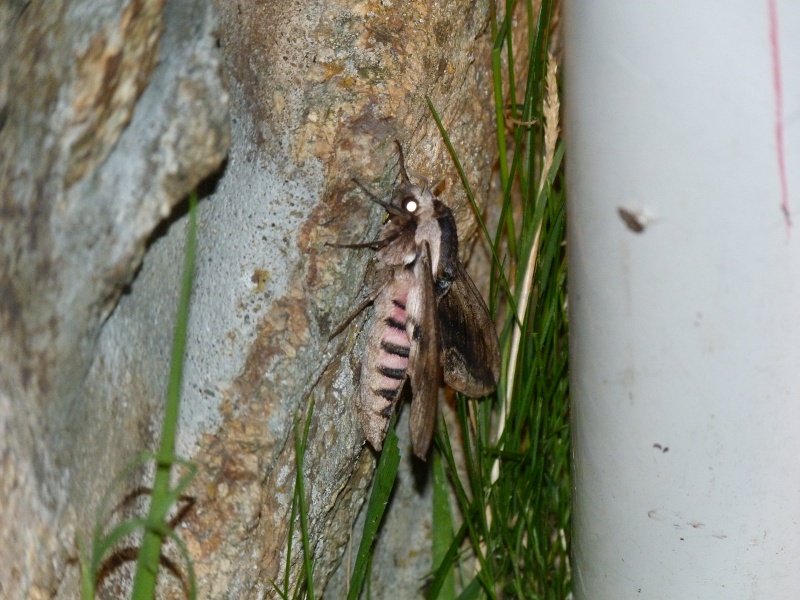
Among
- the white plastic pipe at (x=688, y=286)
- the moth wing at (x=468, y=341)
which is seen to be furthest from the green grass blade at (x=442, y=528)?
the white plastic pipe at (x=688, y=286)

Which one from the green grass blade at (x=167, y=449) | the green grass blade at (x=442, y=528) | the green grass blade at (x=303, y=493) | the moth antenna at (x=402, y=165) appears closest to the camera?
the green grass blade at (x=167, y=449)

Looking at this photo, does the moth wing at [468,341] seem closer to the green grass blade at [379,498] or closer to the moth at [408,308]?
the moth at [408,308]

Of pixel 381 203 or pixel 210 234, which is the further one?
pixel 381 203

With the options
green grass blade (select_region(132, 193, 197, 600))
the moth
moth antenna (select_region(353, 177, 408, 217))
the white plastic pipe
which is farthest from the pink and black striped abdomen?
green grass blade (select_region(132, 193, 197, 600))

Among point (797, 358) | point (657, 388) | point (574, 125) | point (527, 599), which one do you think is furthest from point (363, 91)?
point (527, 599)

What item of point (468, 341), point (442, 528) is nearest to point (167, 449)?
point (468, 341)

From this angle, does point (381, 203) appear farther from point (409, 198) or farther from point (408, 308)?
point (408, 308)

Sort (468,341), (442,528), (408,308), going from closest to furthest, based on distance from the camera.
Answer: (408,308), (468,341), (442,528)
